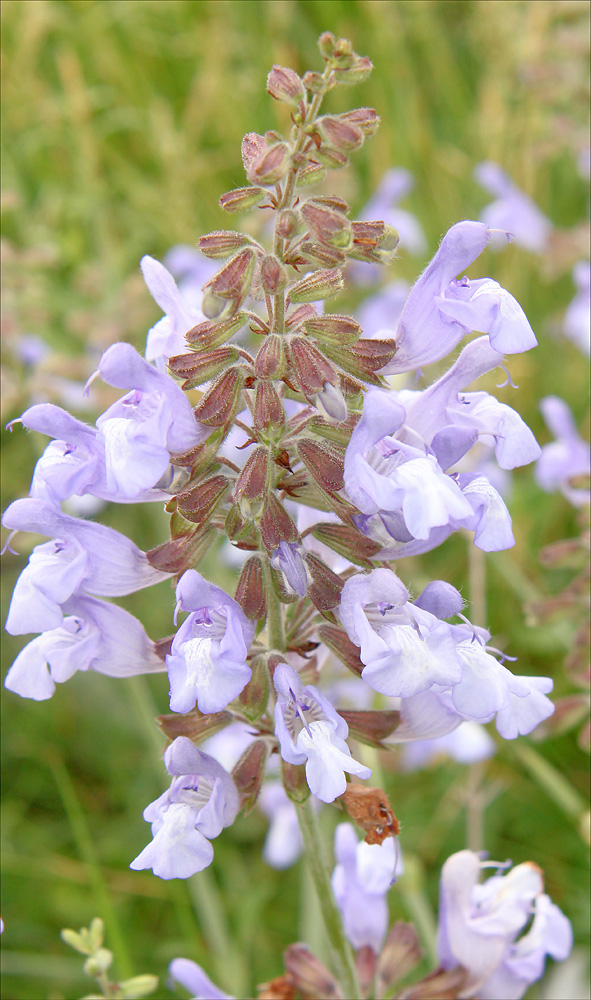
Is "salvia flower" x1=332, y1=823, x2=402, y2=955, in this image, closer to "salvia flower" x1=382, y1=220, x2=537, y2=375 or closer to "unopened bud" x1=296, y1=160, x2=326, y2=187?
"salvia flower" x1=382, y1=220, x2=537, y2=375

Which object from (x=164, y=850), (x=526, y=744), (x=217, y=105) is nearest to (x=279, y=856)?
(x=526, y=744)

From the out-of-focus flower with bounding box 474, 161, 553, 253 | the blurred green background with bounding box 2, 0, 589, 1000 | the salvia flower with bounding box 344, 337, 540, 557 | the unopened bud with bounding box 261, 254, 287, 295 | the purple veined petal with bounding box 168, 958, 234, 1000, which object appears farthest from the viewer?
the out-of-focus flower with bounding box 474, 161, 553, 253

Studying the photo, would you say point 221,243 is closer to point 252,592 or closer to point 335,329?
point 335,329

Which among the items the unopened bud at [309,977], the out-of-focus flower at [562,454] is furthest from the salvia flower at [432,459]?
the out-of-focus flower at [562,454]

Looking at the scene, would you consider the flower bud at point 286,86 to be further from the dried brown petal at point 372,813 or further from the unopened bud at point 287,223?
the dried brown petal at point 372,813

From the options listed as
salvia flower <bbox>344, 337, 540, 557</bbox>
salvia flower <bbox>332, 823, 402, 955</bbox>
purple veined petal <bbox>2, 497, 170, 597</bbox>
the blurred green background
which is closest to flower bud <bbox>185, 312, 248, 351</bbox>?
salvia flower <bbox>344, 337, 540, 557</bbox>

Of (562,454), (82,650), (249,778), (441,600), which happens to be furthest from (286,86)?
(562,454)
